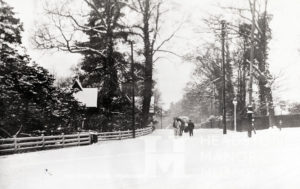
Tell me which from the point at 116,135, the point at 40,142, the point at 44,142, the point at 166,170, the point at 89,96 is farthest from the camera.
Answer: the point at 89,96

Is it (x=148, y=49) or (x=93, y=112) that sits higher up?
(x=148, y=49)

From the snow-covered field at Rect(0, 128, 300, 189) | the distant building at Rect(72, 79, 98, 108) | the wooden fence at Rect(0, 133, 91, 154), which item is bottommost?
the snow-covered field at Rect(0, 128, 300, 189)

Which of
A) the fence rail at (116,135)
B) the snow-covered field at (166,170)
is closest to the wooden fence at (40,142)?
the snow-covered field at (166,170)

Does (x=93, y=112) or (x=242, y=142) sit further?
(x=93, y=112)

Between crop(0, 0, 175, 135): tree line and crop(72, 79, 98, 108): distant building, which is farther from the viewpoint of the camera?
crop(72, 79, 98, 108): distant building

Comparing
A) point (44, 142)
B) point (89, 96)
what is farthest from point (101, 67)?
point (44, 142)

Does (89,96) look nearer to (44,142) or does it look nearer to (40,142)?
(44,142)

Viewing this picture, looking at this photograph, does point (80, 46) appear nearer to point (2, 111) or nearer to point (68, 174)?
point (2, 111)

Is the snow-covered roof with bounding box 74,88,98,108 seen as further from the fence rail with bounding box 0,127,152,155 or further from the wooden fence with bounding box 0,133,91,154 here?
the wooden fence with bounding box 0,133,91,154

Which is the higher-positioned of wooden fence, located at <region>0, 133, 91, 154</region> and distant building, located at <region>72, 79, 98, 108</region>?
distant building, located at <region>72, 79, 98, 108</region>

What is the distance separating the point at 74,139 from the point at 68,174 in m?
13.7

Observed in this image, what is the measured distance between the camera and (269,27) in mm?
40250

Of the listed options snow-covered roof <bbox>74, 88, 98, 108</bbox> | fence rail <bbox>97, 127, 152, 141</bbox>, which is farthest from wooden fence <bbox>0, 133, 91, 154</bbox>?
snow-covered roof <bbox>74, 88, 98, 108</bbox>

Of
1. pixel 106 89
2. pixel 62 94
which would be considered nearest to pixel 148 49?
pixel 106 89
